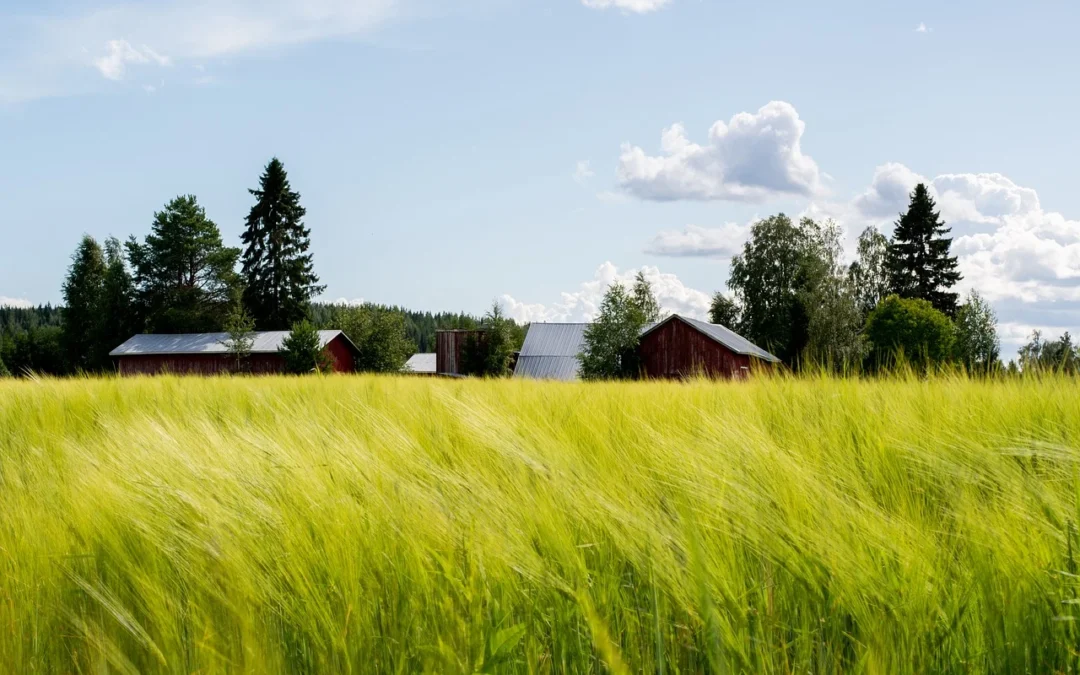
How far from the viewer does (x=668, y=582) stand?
153cm

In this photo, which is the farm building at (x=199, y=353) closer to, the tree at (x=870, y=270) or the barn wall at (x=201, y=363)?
the barn wall at (x=201, y=363)

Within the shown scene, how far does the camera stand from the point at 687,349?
35656mm

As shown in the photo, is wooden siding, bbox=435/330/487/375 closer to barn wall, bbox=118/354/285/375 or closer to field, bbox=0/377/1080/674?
barn wall, bbox=118/354/285/375

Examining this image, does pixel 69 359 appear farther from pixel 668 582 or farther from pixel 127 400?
pixel 668 582

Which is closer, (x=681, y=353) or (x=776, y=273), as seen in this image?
(x=681, y=353)

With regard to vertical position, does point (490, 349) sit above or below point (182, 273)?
below

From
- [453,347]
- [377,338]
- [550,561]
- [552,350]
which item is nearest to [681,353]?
[552,350]

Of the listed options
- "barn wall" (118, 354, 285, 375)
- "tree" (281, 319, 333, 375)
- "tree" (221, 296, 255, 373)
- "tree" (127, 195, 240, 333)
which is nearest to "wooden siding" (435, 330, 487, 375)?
"tree" (281, 319, 333, 375)

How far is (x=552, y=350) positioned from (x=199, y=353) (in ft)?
69.0

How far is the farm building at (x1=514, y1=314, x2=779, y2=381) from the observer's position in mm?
35000

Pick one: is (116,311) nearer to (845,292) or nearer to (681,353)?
(681,353)

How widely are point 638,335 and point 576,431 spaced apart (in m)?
34.5

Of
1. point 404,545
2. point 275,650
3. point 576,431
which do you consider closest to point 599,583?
point 404,545

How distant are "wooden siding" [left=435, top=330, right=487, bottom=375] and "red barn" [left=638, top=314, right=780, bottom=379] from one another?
35.1ft
